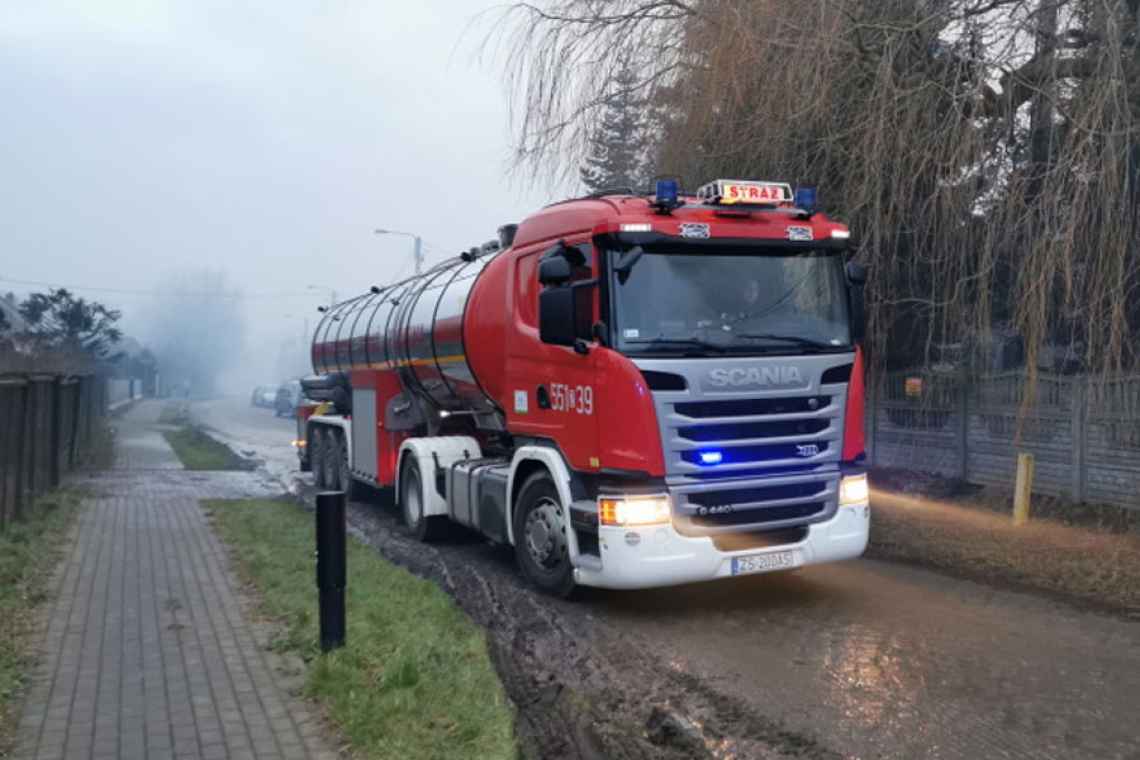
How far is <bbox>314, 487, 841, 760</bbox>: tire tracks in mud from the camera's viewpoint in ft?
16.3

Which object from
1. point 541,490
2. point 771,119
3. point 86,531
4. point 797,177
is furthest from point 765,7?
point 86,531

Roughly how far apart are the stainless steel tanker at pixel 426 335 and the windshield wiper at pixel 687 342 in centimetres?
301

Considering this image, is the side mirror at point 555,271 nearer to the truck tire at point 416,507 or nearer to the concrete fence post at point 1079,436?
the truck tire at point 416,507

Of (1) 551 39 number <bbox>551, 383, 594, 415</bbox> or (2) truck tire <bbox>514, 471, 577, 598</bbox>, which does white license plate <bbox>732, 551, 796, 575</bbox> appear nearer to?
(2) truck tire <bbox>514, 471, 577, 598</bbox>

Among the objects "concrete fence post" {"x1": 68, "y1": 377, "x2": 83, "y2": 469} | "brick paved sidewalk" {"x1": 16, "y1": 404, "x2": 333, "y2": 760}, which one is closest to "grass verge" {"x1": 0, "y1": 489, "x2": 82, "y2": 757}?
"brick paved sidewalk" {"x1": 16, "y1": 404, "x2": 333, "y2": 760}

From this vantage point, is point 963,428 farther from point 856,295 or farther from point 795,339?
point 795,339

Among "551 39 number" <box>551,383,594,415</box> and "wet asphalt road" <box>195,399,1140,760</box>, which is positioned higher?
"551 39 number" <box>551,383,594,415</box>

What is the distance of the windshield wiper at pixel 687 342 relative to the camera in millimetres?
7204

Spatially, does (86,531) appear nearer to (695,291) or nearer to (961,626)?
(695,291)

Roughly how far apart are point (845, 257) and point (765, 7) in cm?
294

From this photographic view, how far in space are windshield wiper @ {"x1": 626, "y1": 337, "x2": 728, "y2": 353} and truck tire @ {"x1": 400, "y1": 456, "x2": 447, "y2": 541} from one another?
13.7ft

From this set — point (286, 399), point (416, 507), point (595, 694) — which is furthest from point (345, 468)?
point (286, 399)

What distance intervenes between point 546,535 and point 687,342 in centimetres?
194

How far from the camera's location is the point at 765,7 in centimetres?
970
